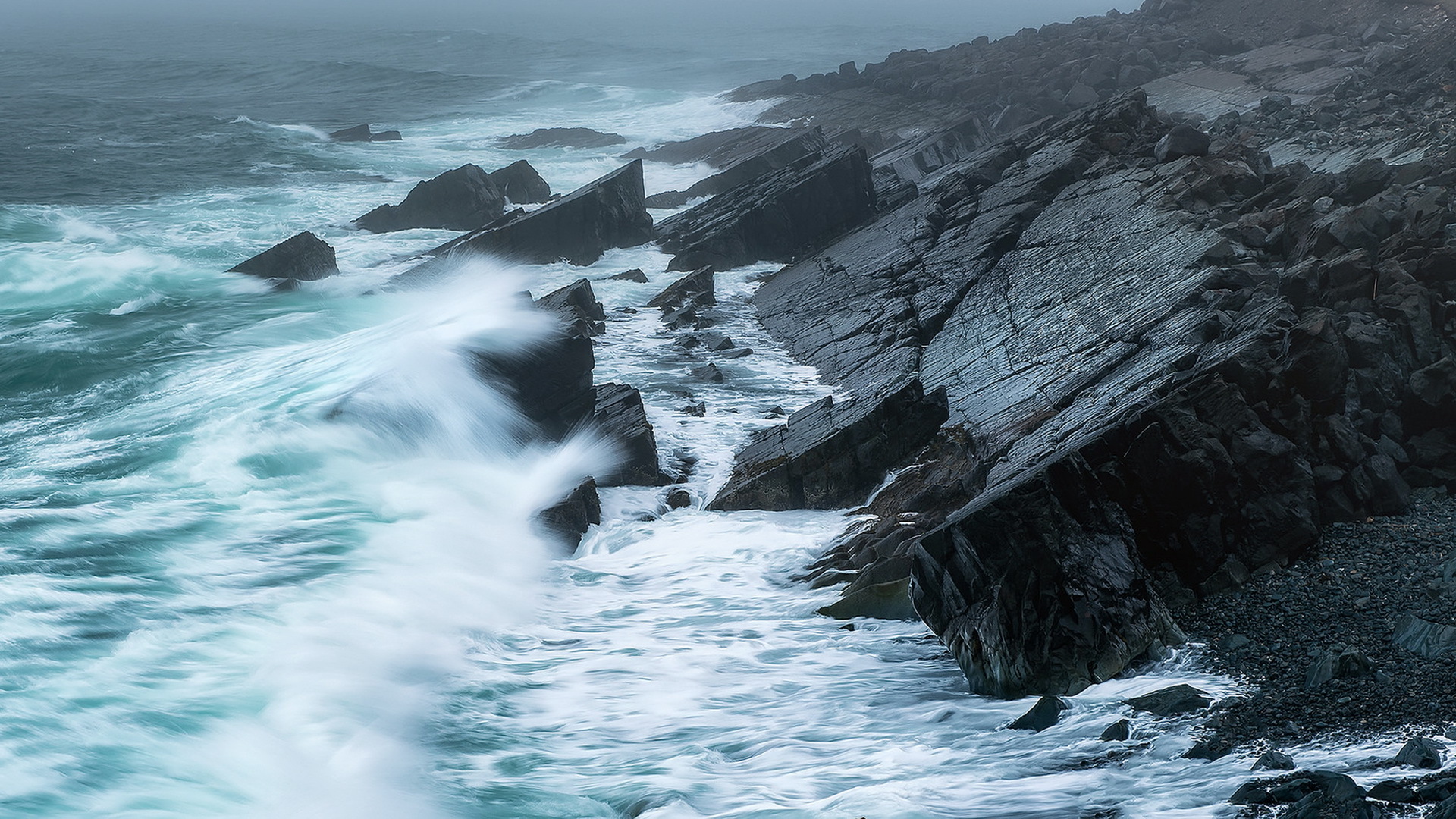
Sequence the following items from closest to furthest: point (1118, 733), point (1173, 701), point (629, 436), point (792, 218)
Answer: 1. point (1118, 733)
2. point (1173, 701)
3. point (629, 436)
4. point (792, 218)

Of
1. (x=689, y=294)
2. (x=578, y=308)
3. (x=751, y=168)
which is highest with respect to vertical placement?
(x=751, y=168)

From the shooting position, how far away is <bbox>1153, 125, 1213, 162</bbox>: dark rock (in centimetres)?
1588

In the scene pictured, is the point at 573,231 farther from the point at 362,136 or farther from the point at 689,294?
the point at 362,136

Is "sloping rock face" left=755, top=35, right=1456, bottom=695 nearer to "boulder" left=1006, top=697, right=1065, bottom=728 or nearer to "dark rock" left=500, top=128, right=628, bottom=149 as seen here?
"boulder" left=1006, top=697, right=1065, bottom=728

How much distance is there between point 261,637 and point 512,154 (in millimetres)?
32667

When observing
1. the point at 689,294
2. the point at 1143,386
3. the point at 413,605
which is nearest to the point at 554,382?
the point at 413,605

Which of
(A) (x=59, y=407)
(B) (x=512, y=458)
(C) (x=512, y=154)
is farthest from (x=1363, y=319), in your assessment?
(C) (x=512, y=154)

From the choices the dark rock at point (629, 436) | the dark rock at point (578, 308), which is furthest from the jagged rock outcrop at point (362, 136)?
the dark rock at point (629, 436)

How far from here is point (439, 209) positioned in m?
25.7

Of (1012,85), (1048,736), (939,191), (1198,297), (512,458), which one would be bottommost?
(1048,736)

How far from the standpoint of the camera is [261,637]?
29.0 feet

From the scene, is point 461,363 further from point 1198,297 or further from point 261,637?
point 1198,297

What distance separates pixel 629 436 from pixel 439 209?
607 inches

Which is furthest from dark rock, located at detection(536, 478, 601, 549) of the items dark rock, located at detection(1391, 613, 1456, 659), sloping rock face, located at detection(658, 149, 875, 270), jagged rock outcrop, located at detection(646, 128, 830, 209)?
jagged rock outcrop, located at detection(646, 128, 830, 209)
